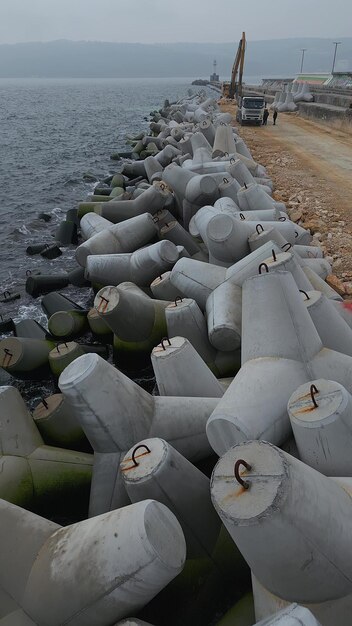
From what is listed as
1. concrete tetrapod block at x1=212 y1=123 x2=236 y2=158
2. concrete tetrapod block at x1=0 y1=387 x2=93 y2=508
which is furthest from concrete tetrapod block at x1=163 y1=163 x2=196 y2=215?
concrete tetrapod block at x1=0 y1=387 x2=93 y2=508

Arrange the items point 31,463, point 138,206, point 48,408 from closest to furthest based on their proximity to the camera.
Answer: point 31,463
point 48,408
point 138,206

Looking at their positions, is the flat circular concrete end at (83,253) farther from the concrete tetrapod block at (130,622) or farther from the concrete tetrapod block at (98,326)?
the concrete tetrapod block at (130,622)

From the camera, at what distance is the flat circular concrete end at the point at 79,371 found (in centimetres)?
343

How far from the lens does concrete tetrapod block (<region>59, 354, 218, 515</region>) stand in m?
3.46

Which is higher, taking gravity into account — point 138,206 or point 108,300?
point 138,206

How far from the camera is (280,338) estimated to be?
3580 mm

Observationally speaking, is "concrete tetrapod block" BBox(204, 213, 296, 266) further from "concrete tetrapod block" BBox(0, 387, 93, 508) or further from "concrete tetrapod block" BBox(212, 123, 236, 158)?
"concrete tetrapod block" BBox(212, 123, 236, 158)

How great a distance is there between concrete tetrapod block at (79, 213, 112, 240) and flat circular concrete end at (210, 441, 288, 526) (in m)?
7.57

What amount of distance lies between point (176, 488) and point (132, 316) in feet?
9.29

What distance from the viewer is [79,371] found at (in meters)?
3.49

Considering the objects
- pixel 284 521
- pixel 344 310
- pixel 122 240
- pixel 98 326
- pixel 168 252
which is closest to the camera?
pixel 284 521

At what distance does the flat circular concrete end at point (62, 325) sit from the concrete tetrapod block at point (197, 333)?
197 cm

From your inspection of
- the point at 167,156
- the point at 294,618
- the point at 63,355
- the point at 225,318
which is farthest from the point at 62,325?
the point at 167,156

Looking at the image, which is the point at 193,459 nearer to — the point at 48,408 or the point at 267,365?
the point at 267,365
